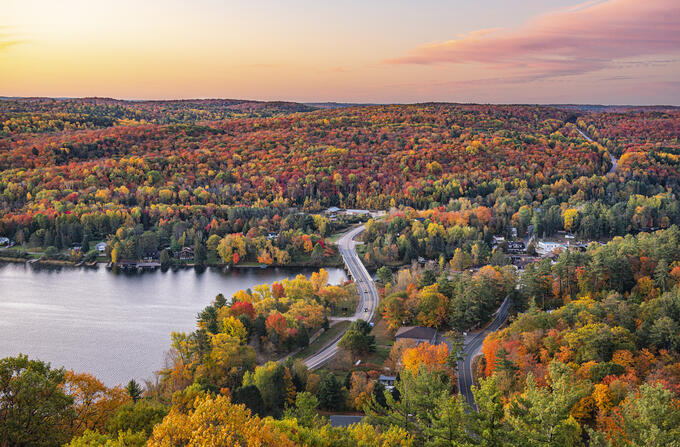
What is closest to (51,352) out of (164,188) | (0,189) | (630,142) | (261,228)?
(261,228)

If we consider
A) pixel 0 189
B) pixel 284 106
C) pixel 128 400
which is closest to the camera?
pixel 128 400

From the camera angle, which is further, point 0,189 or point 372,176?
point 372,176

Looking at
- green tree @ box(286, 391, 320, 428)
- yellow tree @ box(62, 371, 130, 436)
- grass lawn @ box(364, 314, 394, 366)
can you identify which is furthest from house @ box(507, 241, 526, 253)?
yellow tree @ box(62, 371, 130, 436)

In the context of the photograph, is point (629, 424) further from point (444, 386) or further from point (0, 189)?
point (0, 189)

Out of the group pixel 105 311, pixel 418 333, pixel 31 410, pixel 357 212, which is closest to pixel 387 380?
pixel 418 333

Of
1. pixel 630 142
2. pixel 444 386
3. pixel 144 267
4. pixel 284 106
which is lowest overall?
pixel 144 267

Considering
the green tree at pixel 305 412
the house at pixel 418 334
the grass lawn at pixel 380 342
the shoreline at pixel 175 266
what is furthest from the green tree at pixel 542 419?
the shoreline at pixel 175 266

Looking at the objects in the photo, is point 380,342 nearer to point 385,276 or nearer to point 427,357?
point 427,357
